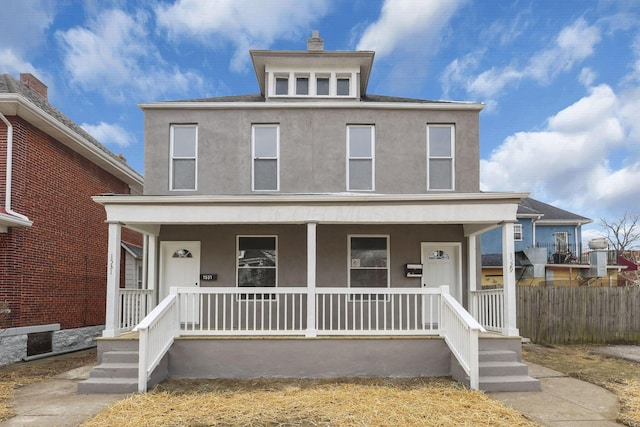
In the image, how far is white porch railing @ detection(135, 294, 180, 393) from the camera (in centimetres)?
702

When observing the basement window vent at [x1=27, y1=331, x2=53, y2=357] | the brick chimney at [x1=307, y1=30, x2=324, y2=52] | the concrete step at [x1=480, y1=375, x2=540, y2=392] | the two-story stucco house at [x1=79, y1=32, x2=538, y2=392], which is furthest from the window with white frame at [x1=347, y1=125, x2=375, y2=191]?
the basement window vent at [x1=27, y1=331, x2=53, y2=357]

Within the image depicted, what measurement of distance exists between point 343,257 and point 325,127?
314cm

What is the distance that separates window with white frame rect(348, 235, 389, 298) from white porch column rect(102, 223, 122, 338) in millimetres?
4885

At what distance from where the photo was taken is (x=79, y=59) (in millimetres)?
18328

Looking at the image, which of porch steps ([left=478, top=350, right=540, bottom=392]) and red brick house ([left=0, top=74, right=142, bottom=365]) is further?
red brick house ([left=0, top=74, right=142, bottom=365])

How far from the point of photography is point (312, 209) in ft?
28.9

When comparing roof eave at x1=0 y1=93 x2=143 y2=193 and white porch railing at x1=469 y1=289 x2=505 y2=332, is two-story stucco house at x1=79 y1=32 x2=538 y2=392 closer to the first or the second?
white porch railing at x1=469 y1=289 x2=505 y2=332

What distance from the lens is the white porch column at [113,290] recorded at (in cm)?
834

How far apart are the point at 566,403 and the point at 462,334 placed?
5.61 feet

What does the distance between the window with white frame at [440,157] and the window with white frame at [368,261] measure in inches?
73.9

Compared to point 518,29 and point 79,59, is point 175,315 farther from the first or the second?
point 79,59

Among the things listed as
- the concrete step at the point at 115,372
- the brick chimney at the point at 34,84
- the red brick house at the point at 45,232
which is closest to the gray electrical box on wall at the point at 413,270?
the concrete step at the point at 115,372

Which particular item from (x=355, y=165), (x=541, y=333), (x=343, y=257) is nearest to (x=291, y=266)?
(x=343, y=257)

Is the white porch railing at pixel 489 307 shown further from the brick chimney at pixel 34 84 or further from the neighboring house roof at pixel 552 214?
the neighboring house roof at pixel 552 214
